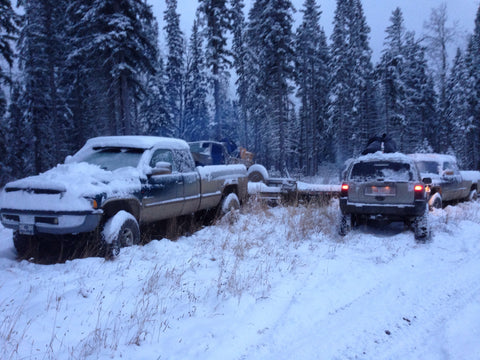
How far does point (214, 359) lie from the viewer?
3.04 m

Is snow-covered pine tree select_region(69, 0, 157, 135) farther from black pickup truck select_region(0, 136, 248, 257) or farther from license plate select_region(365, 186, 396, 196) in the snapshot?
license plate select_region(365, 186, 396, 196)

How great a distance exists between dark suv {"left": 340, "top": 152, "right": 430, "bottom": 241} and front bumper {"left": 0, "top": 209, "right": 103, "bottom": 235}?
551 centimetres

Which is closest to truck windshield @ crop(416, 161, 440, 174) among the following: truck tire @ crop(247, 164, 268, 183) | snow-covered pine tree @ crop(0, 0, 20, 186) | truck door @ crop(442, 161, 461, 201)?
truck door @ crop(442, 161, 461, 201)

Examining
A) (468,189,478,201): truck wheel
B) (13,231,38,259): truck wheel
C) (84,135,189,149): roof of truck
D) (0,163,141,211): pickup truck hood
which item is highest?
(84,135,189,149): roof of truck

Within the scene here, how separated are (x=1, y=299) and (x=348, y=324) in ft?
12.8

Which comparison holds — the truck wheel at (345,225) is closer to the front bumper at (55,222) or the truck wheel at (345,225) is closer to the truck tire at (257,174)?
the front bumper at (55,222)

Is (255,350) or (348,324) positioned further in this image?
(348,324)

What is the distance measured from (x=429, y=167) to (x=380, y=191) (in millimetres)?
5377

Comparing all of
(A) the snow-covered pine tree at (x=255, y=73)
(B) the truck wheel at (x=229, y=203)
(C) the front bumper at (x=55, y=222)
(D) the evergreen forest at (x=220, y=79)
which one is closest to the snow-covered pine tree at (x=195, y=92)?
(D) the evergreen forest at (x=220, y=79)

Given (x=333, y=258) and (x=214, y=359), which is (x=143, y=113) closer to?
(x=333, y=258)

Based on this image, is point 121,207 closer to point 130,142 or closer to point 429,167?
point 130,142

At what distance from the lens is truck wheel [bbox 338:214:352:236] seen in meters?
8.22

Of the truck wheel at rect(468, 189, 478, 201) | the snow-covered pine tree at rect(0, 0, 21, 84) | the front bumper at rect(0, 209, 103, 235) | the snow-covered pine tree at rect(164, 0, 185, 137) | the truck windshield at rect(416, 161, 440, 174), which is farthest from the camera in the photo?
the snow-covered pine tree at rect(164, 0, 185, 137)

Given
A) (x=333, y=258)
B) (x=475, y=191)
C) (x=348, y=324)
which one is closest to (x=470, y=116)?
(x=475, y=191)
